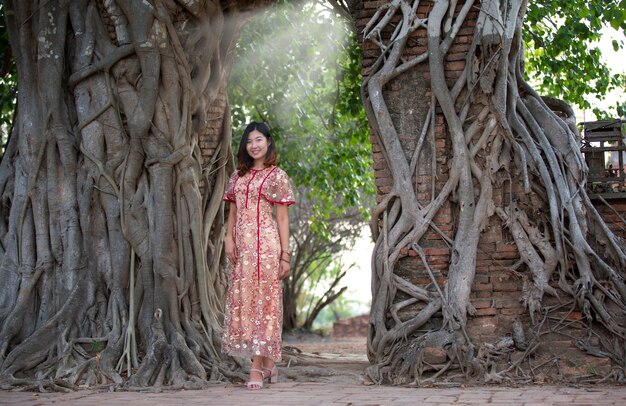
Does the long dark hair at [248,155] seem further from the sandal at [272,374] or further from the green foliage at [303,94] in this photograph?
the green foliage at [303,94]

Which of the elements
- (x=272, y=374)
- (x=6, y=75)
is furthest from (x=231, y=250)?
(x=6, y=75)

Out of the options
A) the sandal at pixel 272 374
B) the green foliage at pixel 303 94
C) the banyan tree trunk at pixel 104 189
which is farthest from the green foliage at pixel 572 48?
the sandal at pixel 272 374

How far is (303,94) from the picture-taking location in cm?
1379

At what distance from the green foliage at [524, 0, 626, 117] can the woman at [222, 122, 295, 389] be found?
186 inches

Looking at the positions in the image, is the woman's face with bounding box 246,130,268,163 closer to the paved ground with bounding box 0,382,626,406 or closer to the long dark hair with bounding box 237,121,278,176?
the long dark hair with bounding box 237,121,278,176

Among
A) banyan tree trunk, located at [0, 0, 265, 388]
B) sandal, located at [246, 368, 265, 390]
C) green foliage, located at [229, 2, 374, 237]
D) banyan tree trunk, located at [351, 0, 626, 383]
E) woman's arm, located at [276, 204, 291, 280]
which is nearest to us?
sandal, located at [246, 368, 265, 390]

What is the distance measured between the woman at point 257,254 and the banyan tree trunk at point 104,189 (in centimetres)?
75

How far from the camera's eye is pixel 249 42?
12.1 metres

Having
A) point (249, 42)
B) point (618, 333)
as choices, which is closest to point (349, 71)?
point (249, 42)

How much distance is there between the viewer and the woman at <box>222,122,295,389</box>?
6180 mm

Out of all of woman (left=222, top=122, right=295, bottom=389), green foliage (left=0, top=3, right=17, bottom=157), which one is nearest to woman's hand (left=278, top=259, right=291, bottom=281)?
woman (left=222, top=122, right=295, bottom=389)

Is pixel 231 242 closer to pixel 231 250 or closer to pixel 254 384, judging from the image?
pixel 231 250

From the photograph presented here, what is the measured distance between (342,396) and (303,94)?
855cm

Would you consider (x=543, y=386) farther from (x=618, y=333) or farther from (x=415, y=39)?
(x=415, y=39)
